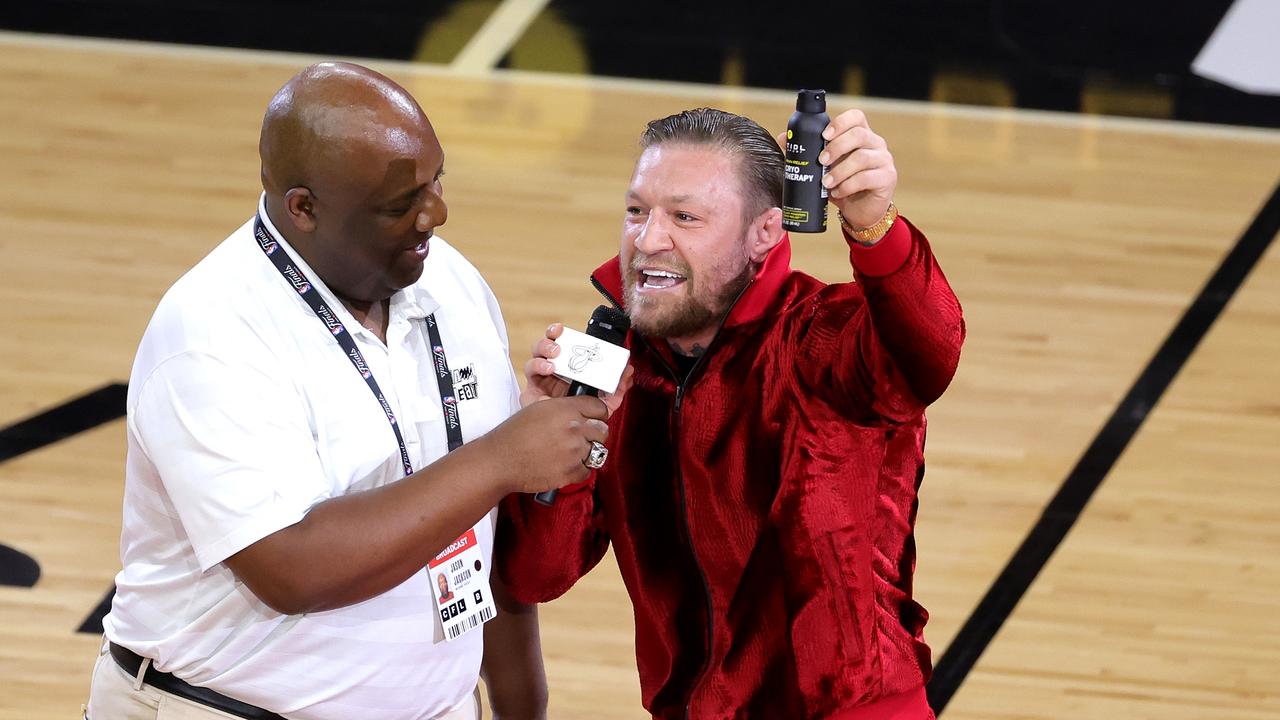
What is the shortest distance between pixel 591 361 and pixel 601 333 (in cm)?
10

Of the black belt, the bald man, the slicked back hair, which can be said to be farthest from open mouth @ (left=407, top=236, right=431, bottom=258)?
the black belt

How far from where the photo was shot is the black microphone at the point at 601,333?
265cm

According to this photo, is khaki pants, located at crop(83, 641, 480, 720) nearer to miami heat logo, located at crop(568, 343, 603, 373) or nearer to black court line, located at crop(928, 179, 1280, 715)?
miami heat logo, located at crop(568, 343, 603, 373)

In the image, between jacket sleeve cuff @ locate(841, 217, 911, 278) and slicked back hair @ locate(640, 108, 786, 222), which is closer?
jacket sleeve cuff @ locate(841, 217, 911, 278)

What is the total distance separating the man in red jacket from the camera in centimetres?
277

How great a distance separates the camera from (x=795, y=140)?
2.43 m

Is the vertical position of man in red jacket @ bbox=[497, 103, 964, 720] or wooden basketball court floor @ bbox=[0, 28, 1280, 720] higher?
man in red jacket @ bbox=[497, 103, 964, 720]

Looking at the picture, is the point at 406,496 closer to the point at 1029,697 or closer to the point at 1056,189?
the point at 1029,697

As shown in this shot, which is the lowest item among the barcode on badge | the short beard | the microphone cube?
the barcode on badge

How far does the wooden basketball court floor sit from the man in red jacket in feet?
4.78

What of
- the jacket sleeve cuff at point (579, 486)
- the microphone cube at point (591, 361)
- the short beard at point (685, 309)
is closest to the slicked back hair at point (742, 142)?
the short beard at point (685, 309)

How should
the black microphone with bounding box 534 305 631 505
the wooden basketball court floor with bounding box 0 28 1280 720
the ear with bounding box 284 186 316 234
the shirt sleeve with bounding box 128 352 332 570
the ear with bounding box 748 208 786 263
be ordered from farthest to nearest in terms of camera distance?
the wooden basketball court floor with bounding box 0 28 1280 720
the ear with bounding box 748 208 786 263
the black microphone with bounding box 534 305 631 505
the ear with bounding box 284 186 316 234
the shirt sleeve with bounding box 128 352 332 570

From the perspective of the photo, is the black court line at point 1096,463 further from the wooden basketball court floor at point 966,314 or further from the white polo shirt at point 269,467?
the white polo shirt at point 269,467

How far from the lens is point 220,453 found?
2.36m
